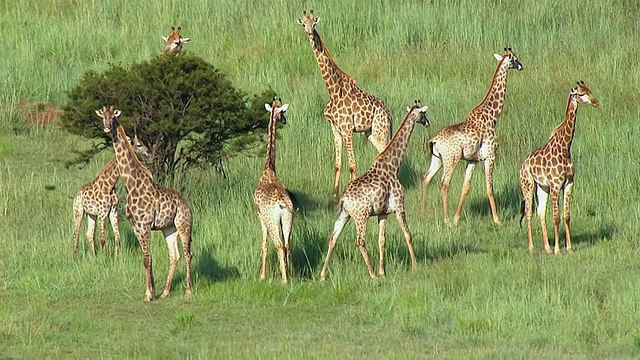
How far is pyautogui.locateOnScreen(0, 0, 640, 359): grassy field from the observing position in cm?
1158

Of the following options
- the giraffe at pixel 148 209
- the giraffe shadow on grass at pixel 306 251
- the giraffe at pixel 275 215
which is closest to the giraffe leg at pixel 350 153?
the giraffe shadow on grass at pixel 306 251

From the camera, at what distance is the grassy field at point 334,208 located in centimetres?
1158

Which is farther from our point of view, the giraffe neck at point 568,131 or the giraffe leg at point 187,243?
the giraffe neck at point 568,131

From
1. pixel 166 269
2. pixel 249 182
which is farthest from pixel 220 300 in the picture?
pixel 249 182

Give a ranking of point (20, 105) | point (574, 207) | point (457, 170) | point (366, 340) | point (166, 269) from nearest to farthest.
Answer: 1. point (366, 340)
2. point (166, 269)
3. point (574, 207)
4. point (457, 170)
5. point (20, 105)

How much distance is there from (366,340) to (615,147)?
7107 mm

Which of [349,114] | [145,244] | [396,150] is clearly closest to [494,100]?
[349,114]

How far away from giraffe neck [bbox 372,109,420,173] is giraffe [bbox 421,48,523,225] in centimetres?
153

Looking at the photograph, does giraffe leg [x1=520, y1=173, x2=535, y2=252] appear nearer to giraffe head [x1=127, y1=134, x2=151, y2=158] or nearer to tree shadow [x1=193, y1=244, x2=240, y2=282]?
tree shadow [x1=193, y1=244, x2=240, y2=282]

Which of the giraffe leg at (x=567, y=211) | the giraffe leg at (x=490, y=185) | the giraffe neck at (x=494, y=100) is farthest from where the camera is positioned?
the giraffe neck at (x=494, y=100)

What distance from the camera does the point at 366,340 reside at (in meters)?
11.5

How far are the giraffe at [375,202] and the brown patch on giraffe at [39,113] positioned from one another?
6913 millimetres

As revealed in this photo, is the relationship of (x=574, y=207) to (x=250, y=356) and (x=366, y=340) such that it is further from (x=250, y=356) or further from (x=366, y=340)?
(x=250, y=356)

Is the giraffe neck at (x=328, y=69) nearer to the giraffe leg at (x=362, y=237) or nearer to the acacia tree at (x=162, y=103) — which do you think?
the acacia tree at (x=162, y=103)
